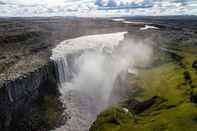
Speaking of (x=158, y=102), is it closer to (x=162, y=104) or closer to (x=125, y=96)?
(x=162, y=104)

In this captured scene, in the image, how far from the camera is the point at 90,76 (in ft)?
224

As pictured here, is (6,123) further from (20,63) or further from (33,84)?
(20,63)

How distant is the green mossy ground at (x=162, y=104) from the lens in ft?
81.1

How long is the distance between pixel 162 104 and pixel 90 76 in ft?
122

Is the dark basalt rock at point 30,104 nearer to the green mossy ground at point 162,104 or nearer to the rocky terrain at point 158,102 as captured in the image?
the rocky terrain at point 158,102

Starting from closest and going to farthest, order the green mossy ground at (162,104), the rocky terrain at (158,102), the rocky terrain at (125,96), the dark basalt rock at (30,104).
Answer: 1. the green mossy ground at (162,104)
2. the rocky terrain at (158,102)
3. the rocky terrain at (125,96)
4. the dark basalt rock at (30,104)

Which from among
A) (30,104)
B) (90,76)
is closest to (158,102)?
(30,104)

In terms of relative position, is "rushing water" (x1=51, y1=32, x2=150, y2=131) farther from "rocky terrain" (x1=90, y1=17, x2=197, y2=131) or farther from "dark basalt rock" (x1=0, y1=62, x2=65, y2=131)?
"rocky terrain" (x1=90, y1=17, x2=197, y2=131)

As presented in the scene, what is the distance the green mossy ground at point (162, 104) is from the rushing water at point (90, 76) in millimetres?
5579

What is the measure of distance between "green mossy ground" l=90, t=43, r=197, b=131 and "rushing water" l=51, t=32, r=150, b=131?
558cm

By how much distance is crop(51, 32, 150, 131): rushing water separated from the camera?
4803 cm

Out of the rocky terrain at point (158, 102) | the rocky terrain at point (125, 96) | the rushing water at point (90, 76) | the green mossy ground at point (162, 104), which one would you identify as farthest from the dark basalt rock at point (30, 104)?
the green mossy ground at point (162, 104)

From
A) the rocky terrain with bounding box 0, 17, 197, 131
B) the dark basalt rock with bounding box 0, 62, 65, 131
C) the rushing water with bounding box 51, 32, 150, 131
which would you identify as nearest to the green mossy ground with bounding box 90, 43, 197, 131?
the rocky terrain with bounding box 0, 17, 197, 131

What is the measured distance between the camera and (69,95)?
57.3 meters
